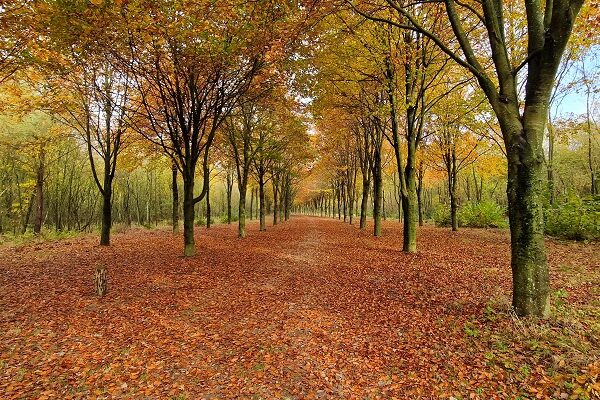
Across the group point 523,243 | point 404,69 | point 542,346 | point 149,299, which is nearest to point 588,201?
point 404,69

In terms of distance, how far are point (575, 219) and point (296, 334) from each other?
1503cm

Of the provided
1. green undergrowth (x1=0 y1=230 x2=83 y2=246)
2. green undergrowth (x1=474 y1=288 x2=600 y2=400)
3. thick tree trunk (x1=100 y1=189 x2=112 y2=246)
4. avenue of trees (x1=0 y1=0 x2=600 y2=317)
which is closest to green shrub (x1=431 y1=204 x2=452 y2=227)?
avenue of trees (x1=0 y1=0 x2=600 y2=317)

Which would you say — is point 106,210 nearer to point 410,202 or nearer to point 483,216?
point 410,202

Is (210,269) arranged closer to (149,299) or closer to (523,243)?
(149,299)

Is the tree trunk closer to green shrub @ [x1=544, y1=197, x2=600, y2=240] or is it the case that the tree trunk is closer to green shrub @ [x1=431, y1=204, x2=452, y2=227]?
green shrub @ [x1=544, y1=197, x2=600, y2=240]

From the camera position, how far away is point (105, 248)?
14.6 meters

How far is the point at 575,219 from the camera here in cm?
1387

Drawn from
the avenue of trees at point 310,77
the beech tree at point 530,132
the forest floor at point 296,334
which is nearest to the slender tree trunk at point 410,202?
the avenue of trees at point 310,77

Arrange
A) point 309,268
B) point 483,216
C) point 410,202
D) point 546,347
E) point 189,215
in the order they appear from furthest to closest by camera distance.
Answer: point 483,216
point 410,202
point 189,215
point 309,268
point 546,347

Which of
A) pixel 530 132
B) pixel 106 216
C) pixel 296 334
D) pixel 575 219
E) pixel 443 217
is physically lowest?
pixel 296 334

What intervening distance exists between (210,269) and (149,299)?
10.1ft

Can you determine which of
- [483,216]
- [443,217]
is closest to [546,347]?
[483,216]

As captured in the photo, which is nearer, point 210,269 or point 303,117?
point 210,269

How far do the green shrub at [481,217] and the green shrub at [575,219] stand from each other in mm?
7480
